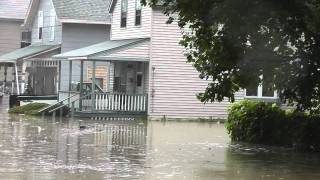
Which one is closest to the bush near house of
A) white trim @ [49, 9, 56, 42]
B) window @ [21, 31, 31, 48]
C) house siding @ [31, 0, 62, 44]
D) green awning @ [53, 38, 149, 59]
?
green awning @ [53, 38, 149, 59]

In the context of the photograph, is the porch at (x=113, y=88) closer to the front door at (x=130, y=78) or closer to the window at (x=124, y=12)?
the front door at (x=130, y=78)

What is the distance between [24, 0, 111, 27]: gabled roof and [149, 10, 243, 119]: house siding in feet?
→ 25.0

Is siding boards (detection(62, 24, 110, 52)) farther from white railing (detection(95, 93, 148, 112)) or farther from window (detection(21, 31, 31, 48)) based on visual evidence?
window (detection(21, 31, 31, 48))

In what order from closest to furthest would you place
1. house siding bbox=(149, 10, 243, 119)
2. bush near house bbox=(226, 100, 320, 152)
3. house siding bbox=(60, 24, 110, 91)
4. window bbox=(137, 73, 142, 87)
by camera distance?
bush near house bbox=(226, 100, 320, 152) < house siding bbox=(149, 10, 243, 119) < window bbox=(137, 73, 142, 87) < house siding bbox=(60, 24, 110, 91)

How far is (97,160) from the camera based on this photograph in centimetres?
1480

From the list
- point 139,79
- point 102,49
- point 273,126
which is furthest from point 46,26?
point 273,126

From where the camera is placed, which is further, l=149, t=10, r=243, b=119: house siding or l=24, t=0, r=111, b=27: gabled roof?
l=24, t=0, r=111, b=27: gabled roof

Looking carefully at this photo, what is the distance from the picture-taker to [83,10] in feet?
128

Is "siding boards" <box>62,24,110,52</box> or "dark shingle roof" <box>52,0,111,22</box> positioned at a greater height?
"dark shingle roof" <box>52,0,111,22</box>

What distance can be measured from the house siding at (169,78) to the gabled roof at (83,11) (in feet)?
25.0

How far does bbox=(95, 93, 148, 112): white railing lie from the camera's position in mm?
31609

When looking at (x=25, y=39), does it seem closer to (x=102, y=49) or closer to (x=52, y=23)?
(x=52, y=23)

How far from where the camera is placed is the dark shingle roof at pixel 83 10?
38.8m

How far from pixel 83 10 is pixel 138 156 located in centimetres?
2448
